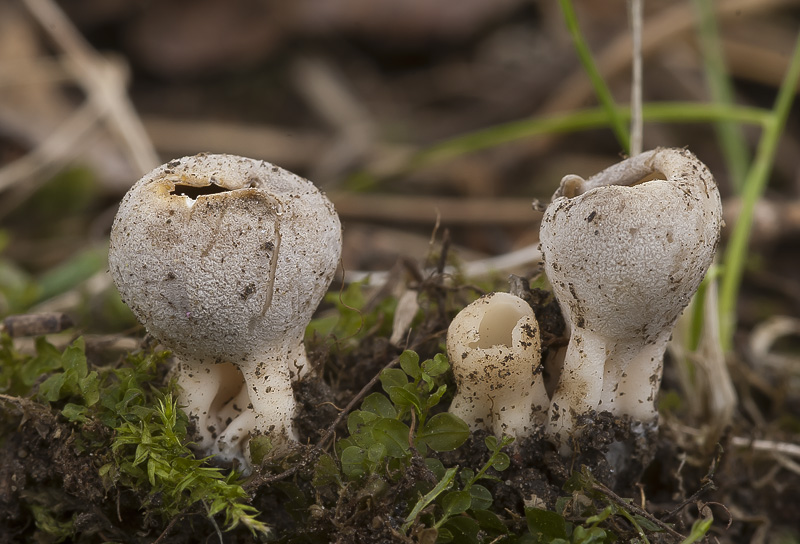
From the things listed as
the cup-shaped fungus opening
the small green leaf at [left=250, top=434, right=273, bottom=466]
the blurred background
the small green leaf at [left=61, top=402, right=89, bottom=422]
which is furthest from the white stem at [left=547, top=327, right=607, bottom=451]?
the blurred background

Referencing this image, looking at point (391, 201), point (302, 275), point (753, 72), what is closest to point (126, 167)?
point (391, 201)

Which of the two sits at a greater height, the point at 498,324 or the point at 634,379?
the point at 498,324

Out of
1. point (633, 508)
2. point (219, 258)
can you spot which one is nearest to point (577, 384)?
point (633, 508)

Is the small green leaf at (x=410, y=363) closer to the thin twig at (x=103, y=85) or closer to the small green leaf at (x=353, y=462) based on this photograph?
the small green leaf at (x=353, y=462)

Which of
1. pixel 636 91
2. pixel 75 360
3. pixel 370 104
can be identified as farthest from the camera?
pixel 370 104

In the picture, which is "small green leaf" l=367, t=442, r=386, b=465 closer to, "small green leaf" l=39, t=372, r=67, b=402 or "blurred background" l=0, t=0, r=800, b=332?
"small green leaf" l=39, t=372, r=67, b=402

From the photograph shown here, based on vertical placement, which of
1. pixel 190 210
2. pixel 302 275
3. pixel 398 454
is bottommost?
pixel 398 454

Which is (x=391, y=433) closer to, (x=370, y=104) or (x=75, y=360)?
(x=75, y=360)

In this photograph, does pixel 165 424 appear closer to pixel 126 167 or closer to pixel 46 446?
pixel 46 446
